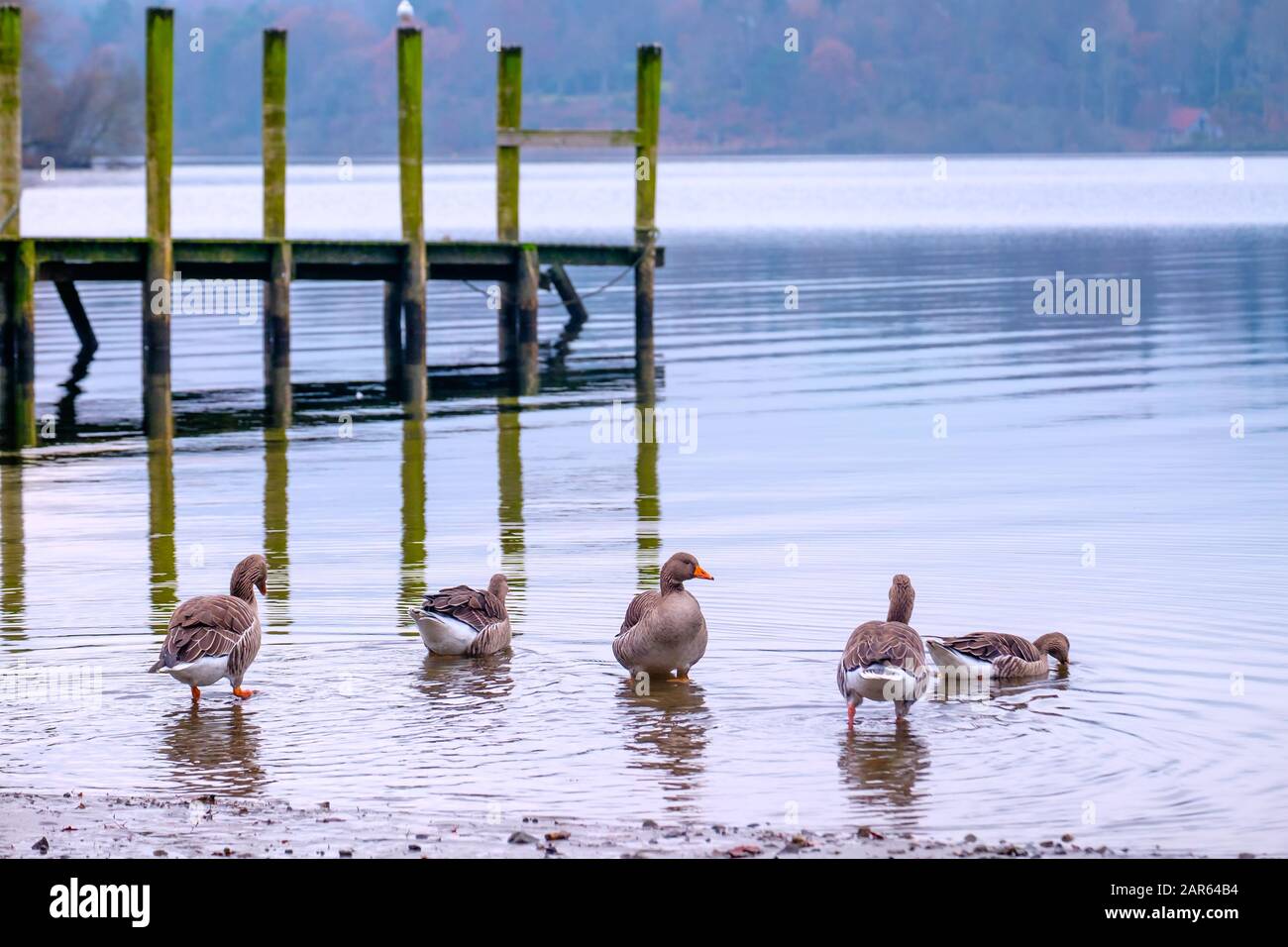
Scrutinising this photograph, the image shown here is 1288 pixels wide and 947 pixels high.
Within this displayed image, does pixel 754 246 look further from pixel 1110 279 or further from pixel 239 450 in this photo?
pixel 239 450

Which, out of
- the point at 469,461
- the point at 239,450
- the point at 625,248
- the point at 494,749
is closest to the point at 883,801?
the point at 494,749

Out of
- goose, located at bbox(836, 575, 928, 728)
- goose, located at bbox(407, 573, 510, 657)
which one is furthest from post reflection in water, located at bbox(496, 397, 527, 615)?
goose, located at bbox(836, 575, 928, 728)

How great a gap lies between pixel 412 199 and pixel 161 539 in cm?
1529

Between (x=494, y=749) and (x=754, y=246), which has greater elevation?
(x=754, y=246)

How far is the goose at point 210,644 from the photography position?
11742 millimetres

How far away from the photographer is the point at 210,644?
11789mm

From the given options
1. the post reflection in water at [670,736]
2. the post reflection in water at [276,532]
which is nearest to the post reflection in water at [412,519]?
the post reflection in water at [276,532]

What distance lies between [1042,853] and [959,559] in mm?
7874

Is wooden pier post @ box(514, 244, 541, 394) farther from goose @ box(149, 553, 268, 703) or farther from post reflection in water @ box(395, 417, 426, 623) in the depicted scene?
goose @ box(149, 553, 268, 703)

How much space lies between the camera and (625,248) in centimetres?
3666

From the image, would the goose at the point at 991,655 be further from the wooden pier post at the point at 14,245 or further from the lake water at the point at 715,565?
the wooden pier post at the point at 14,245

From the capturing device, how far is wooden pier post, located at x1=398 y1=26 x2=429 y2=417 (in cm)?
3209

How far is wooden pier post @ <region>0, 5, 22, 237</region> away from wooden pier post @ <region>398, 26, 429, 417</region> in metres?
5.95
